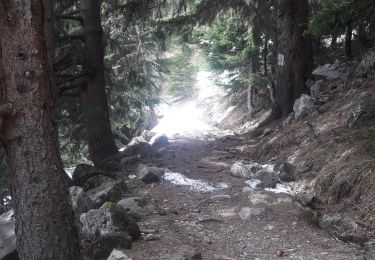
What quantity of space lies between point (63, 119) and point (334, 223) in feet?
25.6

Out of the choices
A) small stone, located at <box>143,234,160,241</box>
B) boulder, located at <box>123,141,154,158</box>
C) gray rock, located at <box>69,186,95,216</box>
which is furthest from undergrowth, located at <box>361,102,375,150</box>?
boulder, located at <box>123,141,154,158</box>

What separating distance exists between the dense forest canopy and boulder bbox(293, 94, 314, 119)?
2.53 ft

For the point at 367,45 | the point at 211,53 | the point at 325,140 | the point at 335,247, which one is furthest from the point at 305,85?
the point at 211,53

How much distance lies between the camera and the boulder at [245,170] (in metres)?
7.76

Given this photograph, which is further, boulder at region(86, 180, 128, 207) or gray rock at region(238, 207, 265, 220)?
boulder at region(86, 180, 128, 207)

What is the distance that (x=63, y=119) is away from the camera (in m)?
11.1

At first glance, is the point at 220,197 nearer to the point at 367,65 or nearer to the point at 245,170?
the point at 245,170

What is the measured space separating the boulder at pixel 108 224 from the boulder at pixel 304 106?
6.05 metres

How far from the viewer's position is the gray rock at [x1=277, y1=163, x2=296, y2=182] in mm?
7173

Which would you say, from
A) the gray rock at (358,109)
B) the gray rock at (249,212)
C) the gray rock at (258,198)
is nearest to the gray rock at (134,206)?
the gray rock at (249,212)

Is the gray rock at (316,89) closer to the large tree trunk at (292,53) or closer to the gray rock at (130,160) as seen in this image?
the large tree trunk at (292,53)

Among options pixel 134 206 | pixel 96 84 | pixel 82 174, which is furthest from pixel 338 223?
pixel 96 84

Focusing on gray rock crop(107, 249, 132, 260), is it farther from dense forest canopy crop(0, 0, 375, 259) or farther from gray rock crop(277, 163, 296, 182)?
gray rock crop(277, 163, 296, 182)

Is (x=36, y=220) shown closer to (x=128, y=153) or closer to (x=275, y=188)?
(x=275, y=188)
